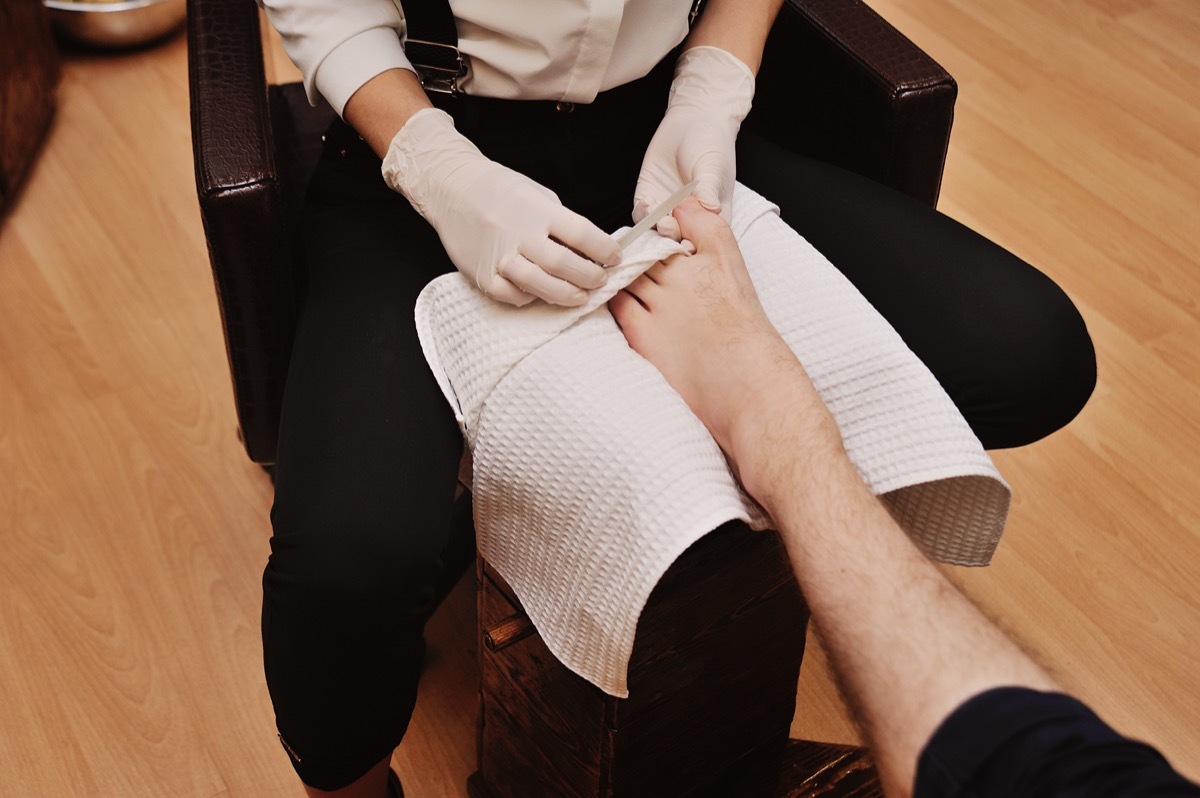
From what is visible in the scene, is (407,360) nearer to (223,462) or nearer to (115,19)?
Result: (223,462)

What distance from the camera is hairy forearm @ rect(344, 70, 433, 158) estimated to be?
1082 mm

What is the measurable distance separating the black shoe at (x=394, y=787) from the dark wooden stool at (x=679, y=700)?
0.09m

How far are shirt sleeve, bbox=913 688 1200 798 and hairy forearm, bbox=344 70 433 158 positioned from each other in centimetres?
72

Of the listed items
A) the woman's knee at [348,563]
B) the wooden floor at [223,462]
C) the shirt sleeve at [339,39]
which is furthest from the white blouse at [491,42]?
the wooden floor at [223,462]

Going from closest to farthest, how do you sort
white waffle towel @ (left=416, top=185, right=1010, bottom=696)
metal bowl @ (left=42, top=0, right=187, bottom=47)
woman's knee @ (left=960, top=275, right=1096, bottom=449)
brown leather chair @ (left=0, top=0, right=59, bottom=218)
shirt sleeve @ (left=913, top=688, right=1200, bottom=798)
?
1. shirt sleeve @ (left=913, top=688, right=1200, bottom=798)
2. white waffle towel @ (left=416, top=185, right=1010, bottom=696)
3. woman's knee @ (left=960, top=275, right=1096, bottom=449)
4. brown leather chair @ (left=0, top=0, right=59, bottom=218)
5. metal bowl @ (left=42, top=0, right=187, bottom=47)

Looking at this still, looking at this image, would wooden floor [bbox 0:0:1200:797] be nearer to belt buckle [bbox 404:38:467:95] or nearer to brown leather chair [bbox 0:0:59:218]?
brown leather chair [bbox 0:0:59:218]

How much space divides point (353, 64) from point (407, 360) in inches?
12.0

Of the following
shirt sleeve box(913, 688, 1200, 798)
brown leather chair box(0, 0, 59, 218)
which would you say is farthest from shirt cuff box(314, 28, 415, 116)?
brown leather chair box(0, 0, 59, 218)

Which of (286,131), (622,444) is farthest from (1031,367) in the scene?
(286,131)

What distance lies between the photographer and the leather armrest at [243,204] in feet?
3.34

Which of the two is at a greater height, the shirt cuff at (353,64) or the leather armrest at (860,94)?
the shirt cuff at (353,64)

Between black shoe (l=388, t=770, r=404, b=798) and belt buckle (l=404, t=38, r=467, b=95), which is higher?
belt buckle (l=404, t=38, r=467, b=95)

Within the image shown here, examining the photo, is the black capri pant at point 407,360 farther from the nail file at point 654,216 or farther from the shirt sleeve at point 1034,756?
the shirt sleeve at point 1034,756

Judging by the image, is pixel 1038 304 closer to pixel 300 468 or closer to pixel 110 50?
pixel 300 468
